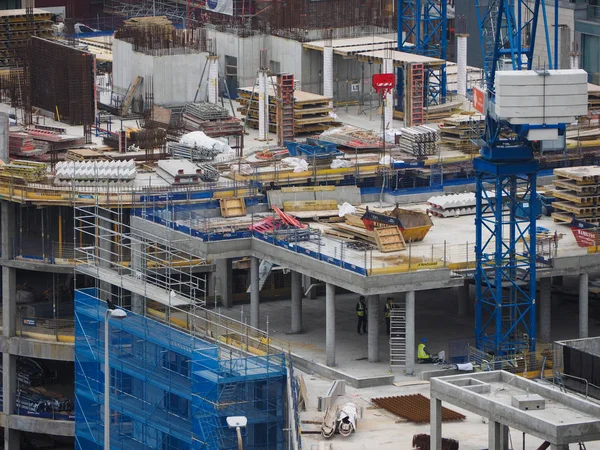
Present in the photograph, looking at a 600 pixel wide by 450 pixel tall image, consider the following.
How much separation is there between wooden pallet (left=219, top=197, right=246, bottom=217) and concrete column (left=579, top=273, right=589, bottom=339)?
16164mm

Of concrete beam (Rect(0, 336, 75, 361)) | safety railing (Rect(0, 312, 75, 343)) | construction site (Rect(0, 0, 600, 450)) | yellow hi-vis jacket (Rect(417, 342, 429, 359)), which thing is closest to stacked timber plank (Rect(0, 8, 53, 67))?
Result: construction site (Rect(0, 0, 600, 450))

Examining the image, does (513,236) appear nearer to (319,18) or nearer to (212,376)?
(212,376)

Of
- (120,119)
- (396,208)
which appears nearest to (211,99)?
(120,119)

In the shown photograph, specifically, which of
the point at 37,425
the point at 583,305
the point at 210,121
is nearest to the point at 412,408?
the point at 583,305

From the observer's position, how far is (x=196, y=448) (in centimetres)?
8525

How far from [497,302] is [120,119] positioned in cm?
3592

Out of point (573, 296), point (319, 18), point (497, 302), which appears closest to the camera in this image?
point (497, 302)

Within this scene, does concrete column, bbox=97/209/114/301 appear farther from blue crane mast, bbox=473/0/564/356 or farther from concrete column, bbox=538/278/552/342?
concrete column, bbox=538/278/552/342

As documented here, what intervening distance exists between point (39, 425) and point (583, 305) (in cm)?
2621

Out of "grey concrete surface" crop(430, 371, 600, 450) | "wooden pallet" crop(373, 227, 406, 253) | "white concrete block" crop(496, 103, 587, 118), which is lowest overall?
"grey concrete surface" crop(430, 371, 600, 450)

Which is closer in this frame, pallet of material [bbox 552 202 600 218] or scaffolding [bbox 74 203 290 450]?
scaffolding [bbox 74 203 290 450]

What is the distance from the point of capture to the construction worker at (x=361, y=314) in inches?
3802

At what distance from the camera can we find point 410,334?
91.0 metres

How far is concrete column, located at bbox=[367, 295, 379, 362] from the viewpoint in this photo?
91.6 m
